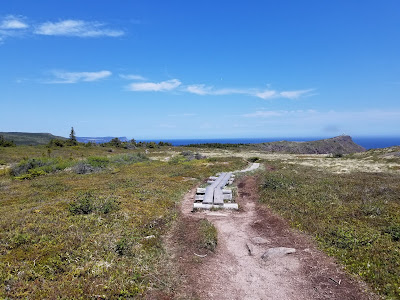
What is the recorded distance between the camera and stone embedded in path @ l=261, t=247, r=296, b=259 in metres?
9.98

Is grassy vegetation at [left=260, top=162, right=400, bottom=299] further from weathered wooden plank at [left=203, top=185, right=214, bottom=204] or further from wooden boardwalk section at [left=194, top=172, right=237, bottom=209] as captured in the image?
weathered wooden plank at [left=203, top=185, right=214, bottom=204]

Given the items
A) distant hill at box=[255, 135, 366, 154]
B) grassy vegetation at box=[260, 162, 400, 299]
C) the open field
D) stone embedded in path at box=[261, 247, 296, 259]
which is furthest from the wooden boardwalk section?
distant hill at box=[255, 135, 366, 154]

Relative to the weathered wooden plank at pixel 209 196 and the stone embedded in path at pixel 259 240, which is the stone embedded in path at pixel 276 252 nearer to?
the stone embedded in path at pixel 259 240

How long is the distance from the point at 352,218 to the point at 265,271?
24.6 feet

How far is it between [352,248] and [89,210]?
13.0 metres

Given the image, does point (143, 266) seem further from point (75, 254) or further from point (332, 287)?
point (332, 287)

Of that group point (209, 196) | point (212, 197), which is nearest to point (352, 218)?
point (212, 197)

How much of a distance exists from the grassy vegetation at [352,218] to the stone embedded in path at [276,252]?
61.4 inches

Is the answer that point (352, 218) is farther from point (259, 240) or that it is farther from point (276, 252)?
point (276, 252)

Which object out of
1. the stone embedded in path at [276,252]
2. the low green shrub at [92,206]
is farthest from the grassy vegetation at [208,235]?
the low green shrub at [92,206]

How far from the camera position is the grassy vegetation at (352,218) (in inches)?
340

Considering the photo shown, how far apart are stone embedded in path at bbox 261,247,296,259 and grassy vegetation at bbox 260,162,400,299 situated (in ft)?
5.12

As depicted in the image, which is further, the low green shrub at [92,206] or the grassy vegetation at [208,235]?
the low green shrub at [92,206]

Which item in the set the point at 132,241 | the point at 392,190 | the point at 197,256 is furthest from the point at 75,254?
the point at 392,190
